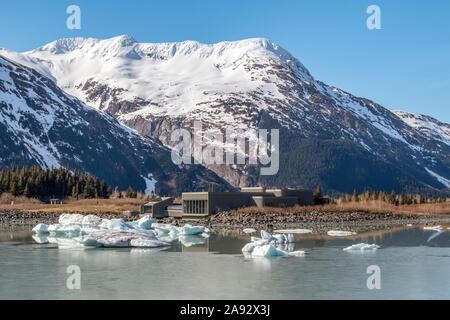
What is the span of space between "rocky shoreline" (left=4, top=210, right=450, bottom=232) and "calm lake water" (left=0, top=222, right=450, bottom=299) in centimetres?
3878

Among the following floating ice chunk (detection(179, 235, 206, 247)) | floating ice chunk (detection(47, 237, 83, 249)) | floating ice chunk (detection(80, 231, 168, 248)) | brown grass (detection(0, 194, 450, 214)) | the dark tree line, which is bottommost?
floating ice chunk (detection(179, 235, 206, 247))

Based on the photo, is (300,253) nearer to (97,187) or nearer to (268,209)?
(268,209)

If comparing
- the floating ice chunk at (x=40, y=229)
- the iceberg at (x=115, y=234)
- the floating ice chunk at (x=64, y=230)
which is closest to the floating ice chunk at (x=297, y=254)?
the iceberg at (x=115, y=234)

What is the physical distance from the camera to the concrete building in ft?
374

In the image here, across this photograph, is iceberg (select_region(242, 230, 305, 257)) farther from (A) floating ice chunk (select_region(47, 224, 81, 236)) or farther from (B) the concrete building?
(B) the concrete building

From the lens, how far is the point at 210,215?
368 ft

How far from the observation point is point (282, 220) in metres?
107

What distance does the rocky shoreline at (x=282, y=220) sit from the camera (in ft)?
328

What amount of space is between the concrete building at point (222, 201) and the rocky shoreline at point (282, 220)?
3.86m

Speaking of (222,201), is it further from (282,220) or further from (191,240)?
(191,240)

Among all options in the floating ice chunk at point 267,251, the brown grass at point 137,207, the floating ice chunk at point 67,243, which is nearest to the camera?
the floating ice chunk at point 267,251

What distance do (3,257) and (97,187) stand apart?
115 meters

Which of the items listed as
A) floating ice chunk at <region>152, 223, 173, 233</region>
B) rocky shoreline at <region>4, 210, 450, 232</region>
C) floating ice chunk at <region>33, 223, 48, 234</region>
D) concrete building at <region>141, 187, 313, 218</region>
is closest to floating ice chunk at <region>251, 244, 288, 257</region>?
floating ice chunk at <region>152, 223, 173, 233</region>

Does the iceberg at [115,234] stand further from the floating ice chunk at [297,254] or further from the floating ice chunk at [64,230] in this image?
the floating ice chunk at [297,254]
